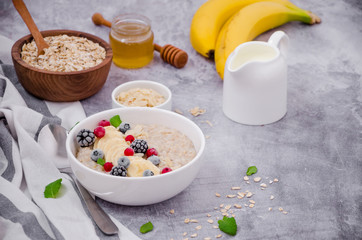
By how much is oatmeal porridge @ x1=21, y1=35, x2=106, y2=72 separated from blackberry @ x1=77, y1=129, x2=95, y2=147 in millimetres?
455

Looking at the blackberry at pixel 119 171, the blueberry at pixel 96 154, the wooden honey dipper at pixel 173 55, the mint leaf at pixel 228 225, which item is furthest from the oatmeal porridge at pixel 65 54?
the mint leaf at pixel 228 225

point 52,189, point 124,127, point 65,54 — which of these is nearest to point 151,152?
point 124,127

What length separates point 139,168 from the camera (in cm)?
136

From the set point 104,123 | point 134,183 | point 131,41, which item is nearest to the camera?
point 134,183

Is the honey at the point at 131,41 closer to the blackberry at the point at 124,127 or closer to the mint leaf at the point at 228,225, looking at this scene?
the blackberry at the point at 124,127

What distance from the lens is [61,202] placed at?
1409 millimetres

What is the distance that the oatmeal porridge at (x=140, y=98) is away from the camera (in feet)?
5.90

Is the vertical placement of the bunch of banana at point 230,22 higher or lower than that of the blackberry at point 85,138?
lower

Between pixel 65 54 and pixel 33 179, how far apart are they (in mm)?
602

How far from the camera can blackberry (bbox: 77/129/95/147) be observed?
1.46 meters

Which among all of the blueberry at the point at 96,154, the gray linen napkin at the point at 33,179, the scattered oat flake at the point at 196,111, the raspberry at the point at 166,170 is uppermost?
the raspberry at the point at 166,170

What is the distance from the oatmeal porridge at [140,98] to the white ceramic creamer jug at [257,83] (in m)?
0.25

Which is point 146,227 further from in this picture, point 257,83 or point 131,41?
point 131,41

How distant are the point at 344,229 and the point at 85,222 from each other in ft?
2.18
